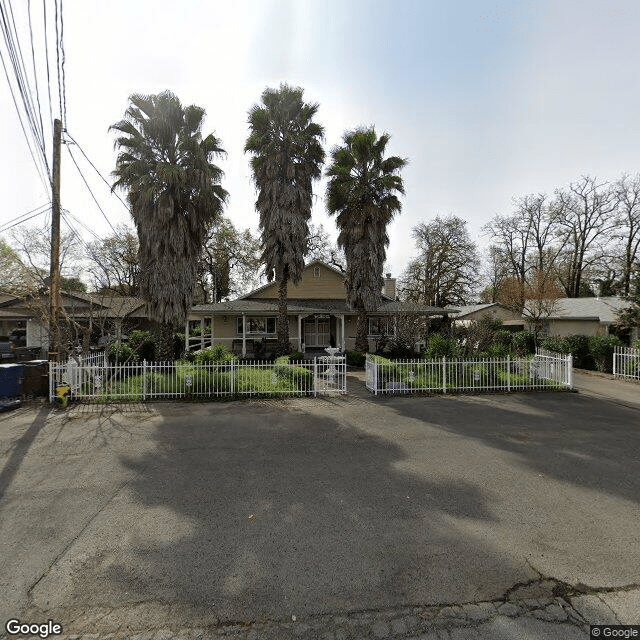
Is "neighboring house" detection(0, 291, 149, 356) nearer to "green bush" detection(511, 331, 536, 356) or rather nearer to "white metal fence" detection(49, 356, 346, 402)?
"white metal fence" detection(49, 356, 346, 402)

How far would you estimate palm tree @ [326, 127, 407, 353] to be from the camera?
A: 18141 mm

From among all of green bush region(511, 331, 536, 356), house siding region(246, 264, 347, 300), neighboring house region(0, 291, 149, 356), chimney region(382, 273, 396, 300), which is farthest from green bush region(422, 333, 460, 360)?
neighboring house region(0, 291, 149, 356)

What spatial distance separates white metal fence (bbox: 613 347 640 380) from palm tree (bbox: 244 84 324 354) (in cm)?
1452

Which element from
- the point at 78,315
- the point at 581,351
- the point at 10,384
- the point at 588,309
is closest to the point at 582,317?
the point at 588,309

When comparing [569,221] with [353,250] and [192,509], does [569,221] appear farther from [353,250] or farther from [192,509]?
[192,509]

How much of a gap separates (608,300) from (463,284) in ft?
44.8

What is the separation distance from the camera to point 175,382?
1120cm

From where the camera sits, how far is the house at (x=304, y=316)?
800 inches

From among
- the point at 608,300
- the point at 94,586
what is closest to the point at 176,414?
the point at 94,586

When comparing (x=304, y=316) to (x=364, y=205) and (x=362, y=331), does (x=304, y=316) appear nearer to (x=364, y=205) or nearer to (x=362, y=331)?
(x=362, y=331)

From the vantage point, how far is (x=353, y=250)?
61.4ft

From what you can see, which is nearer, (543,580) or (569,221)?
(543,580)

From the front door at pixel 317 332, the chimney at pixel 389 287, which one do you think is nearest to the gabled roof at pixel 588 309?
the chimney at pixel 389 287

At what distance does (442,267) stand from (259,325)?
898 inches
